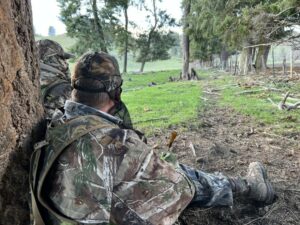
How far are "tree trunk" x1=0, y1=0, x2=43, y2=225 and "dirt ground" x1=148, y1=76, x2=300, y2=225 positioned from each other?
1.24 m

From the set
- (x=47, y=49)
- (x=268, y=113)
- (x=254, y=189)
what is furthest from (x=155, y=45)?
(x=254, y=189)

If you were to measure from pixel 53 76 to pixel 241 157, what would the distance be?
239 cm

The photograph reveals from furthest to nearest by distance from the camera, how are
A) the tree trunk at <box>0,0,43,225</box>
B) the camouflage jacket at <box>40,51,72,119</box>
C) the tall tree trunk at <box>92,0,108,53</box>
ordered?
1. the tall tree trunk at <box>92,0,108,53</box>
2. the camouflage jacket at <box>40,51,72,119</box>
3. the tree trunk at <box>0,0,43,225</box>

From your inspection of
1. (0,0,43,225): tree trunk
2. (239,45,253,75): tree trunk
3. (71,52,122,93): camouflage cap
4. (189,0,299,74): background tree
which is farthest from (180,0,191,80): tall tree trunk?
(0,0,43,225): tree trunk

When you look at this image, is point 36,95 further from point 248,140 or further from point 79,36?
point 79,36

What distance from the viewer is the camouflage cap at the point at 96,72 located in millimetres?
1925

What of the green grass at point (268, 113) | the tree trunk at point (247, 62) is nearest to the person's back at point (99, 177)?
the green grass at point (268, 113)

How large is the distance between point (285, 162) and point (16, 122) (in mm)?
3175

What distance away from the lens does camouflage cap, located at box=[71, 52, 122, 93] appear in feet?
6.31

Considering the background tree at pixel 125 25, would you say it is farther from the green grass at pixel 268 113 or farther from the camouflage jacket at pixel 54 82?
the camouflage jacket at pixel 54 82

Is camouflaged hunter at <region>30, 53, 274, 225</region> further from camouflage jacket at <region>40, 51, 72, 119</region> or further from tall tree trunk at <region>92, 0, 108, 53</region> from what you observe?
tall tree trunk at <region>92, 0, 108, 53</region>

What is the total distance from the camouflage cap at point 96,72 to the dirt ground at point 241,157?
1234 millimetres

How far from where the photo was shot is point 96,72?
194 cm

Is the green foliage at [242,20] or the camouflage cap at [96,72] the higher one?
the green foliage at [242,20]
